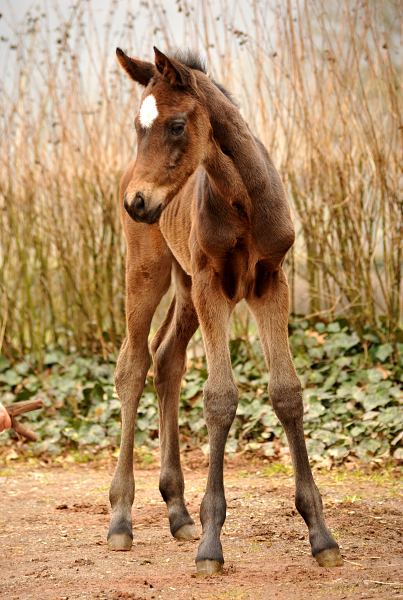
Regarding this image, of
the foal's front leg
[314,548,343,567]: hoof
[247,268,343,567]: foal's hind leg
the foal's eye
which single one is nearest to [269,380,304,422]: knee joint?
[247,268,343,567]: foal's hind leg

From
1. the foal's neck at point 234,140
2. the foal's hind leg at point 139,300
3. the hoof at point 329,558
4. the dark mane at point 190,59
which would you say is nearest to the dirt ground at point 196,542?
the hoof at point 329,558

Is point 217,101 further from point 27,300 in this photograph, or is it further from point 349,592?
point 27,300

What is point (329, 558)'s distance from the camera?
10.4ft

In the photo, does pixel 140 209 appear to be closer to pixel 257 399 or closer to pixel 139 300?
Answer: pixel 139 300

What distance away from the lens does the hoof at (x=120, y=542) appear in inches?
147

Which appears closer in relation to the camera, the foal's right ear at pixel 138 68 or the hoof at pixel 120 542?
the foal's right ear at pixel 138 68

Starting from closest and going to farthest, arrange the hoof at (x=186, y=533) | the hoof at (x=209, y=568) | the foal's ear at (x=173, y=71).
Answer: the foal's ear at (x=173, y=71)
the hoof at (x=209, y=568)
the hoof at (x=186, y=533)

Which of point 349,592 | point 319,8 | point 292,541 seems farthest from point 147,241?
point 319,8

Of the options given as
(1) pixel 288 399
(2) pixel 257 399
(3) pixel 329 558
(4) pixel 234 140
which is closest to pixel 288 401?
(1) pixel 288 399

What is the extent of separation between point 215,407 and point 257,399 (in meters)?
3.44

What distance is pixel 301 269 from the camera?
24.3 feet

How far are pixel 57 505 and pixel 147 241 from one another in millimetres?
2141

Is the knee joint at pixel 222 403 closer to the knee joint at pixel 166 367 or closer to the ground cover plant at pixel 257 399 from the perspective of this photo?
the knee joint at pixel 166 367

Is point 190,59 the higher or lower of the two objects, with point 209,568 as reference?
higher
